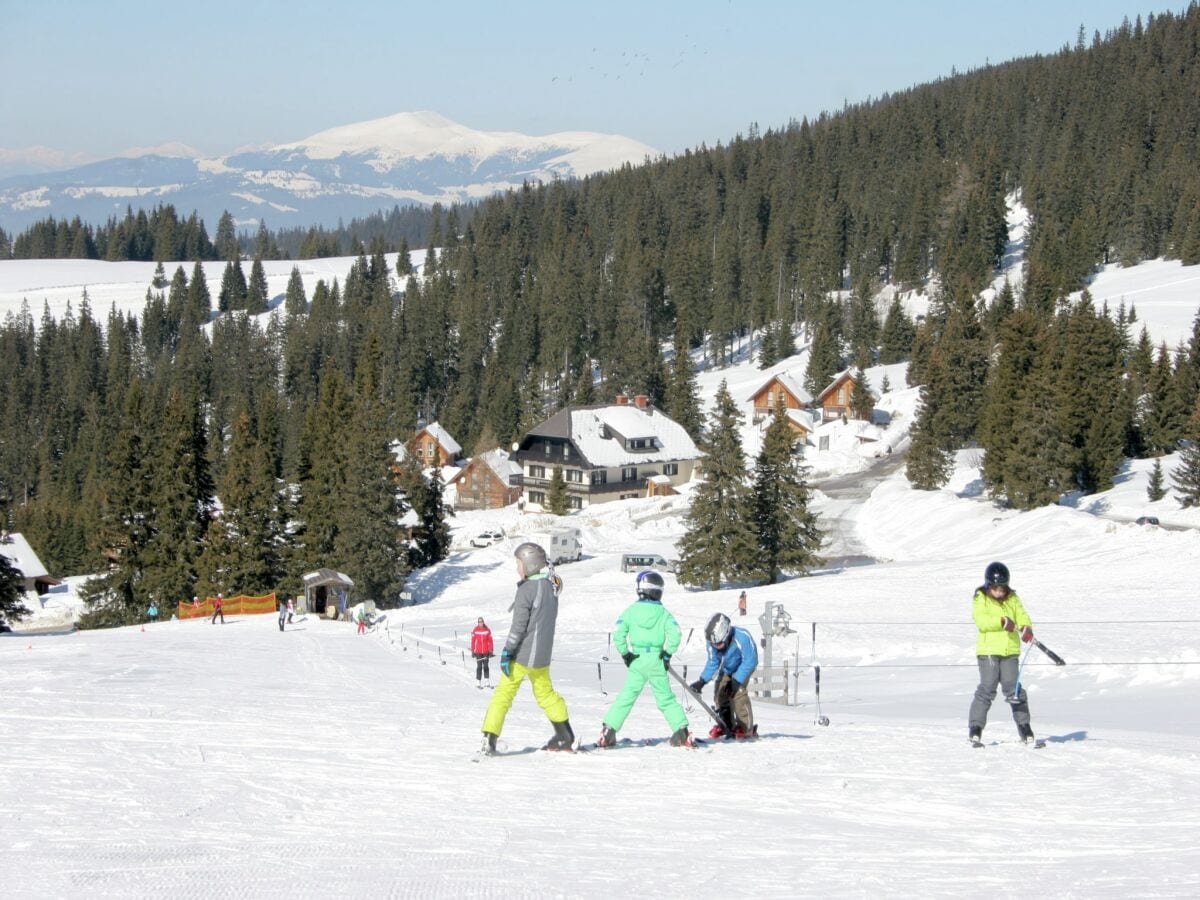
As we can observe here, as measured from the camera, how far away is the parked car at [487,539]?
63.4 meters

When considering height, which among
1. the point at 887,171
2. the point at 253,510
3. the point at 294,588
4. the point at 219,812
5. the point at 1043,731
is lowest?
the point at 294,588

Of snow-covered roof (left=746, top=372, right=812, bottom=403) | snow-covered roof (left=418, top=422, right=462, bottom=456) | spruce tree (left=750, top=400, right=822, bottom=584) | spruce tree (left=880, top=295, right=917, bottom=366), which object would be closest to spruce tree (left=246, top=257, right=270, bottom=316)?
snow-covered roof (left=418, top=422, right=462, bottom=456)

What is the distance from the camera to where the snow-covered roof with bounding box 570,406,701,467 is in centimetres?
7938

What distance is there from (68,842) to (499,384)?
339 feet

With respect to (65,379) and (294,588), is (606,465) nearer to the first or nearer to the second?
(294,588)

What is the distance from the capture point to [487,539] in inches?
2517

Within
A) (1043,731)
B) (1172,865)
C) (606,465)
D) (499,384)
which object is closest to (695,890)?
(1172,865)

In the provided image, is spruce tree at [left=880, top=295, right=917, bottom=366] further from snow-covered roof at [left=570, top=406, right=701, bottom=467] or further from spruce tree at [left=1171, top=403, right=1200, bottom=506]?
spruce tree at [left=1171, top=403, right=1200, bottom=506]

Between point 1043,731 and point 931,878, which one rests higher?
point 931,878

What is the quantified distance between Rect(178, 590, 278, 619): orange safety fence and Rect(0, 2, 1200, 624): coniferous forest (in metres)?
2.75

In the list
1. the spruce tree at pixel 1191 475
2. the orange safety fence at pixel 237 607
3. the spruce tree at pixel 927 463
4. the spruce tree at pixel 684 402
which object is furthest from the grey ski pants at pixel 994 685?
the spruce tree at pixel 684 402

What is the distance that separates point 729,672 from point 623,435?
6949cm

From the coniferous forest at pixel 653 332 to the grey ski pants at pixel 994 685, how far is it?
1579 inches

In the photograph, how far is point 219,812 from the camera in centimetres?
732
